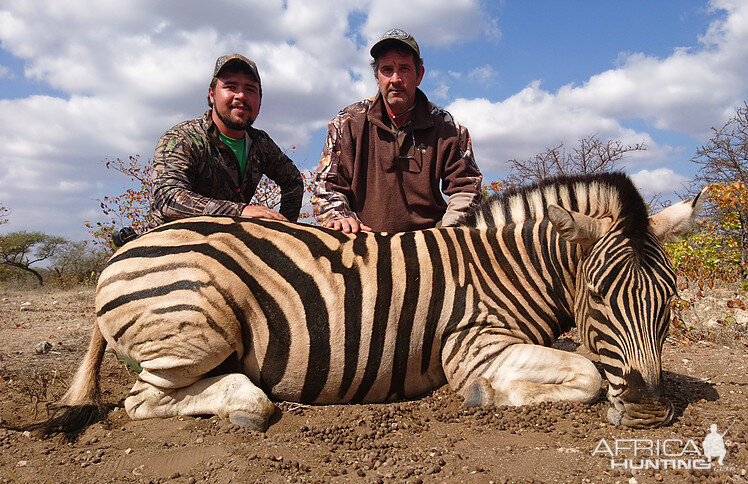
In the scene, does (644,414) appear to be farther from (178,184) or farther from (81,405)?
(178,184)

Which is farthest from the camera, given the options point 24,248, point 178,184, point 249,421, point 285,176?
point 24,248

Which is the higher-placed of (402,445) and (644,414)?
(644,414)

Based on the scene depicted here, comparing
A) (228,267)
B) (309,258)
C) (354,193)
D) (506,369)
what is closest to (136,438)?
(228,267)

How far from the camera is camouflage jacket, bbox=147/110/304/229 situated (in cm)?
457

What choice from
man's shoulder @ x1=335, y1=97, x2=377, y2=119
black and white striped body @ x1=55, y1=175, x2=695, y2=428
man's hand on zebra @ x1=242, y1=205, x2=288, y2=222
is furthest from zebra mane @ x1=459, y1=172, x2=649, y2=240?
man's shoulder @ x1=335, y1=97, x2=377, y2=119

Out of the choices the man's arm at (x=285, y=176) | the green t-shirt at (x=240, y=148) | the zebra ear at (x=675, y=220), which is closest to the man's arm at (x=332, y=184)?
the man's arm at (x=285, y=176)

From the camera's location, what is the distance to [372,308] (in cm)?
333

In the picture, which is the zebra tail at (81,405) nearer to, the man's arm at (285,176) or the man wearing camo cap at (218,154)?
the man wearing camo cap at (218,154)

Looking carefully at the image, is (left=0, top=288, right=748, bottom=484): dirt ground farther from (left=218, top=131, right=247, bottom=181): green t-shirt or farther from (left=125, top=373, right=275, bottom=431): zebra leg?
(left=218, top=131, right=247, bottom=181): green t-shirt

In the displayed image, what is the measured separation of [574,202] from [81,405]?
360 centimetres

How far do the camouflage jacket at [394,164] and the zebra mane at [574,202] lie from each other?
139 centimetres

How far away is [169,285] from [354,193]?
8.66 ft

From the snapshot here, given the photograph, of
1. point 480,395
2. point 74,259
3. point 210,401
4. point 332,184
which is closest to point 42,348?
point 210,401

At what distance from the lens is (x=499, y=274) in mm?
3553
